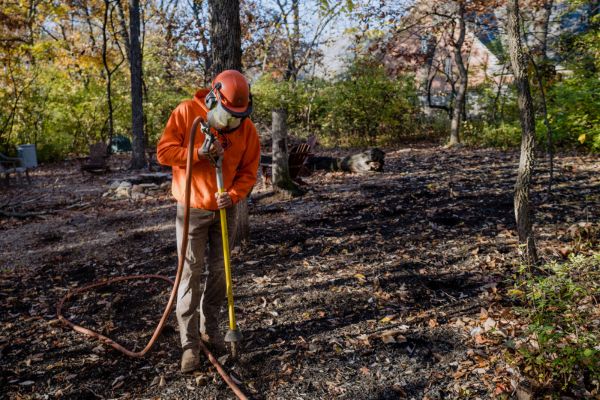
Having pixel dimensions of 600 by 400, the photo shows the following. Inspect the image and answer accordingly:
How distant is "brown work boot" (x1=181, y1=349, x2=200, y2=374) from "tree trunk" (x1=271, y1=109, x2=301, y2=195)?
4850mm

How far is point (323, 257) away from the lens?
5.22m

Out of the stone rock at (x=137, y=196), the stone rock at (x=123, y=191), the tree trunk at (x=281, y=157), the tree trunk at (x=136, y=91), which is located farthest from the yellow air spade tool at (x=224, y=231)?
the tree trunk at (x=136, y=91)

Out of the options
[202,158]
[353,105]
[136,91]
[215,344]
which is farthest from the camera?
[353,105]

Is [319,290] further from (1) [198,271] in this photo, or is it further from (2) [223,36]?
(2) [223,36]

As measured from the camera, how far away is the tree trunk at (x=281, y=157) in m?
7.50

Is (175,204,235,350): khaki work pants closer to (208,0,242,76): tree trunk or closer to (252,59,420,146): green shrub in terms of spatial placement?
(208,0,242,76): tree trunk

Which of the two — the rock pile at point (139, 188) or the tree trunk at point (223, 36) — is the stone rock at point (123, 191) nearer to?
the rock pile at point (139, 188)

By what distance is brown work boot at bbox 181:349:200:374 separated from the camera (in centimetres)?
322

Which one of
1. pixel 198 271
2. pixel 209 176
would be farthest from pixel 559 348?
pixel 209 176

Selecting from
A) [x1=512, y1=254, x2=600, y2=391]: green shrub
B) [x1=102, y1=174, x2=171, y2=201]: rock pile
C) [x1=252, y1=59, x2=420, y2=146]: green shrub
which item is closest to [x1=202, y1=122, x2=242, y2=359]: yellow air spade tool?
[x1=512, y1=254, x2=600, y2=391]: green shrub

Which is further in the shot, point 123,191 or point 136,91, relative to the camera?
point 136,91

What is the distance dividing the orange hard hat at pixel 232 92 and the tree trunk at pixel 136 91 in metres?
10.4

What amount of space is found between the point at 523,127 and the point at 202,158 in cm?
295

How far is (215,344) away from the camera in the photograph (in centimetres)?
345
